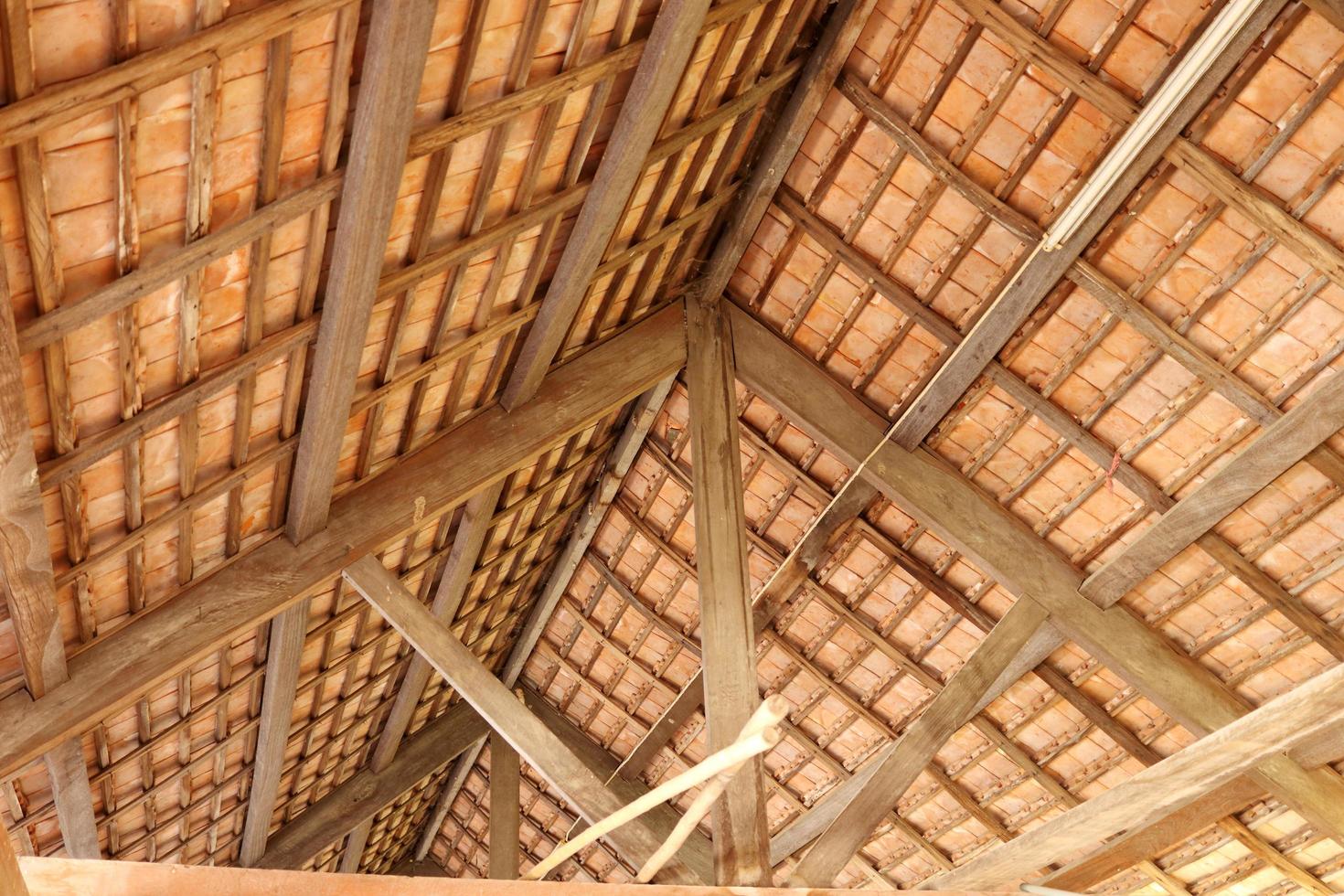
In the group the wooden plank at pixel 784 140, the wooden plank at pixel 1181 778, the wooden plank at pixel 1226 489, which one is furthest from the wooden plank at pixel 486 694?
the wooden plank at pixel 1226 489

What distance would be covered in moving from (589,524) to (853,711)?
1.93 meters

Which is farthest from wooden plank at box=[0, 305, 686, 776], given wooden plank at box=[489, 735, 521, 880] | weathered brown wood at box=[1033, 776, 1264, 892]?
weathered brown wood at box=[1033, 776, 1264, 892]

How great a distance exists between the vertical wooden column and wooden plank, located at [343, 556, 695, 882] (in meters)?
0.55

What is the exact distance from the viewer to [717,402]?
18.7ft

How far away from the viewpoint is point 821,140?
5383mm

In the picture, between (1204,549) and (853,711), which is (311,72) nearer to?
(1204,549)

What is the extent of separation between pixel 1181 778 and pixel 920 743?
1.45m

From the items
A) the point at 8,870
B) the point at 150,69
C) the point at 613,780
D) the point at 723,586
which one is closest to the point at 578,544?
the point at 613,780

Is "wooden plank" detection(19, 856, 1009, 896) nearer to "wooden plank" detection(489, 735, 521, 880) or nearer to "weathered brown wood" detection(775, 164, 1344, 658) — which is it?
"weathered brown wood" detection(775, 164, 1344, 658)

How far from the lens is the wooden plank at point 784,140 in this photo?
16.5ft

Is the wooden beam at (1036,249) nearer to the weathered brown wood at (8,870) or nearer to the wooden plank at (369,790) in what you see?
the weathered brown wood at (8,870)

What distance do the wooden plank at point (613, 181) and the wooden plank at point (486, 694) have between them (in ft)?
3.36

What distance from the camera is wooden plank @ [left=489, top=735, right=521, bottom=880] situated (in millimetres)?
7840

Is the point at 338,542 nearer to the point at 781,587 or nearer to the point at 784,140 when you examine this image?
the point at 784,140
